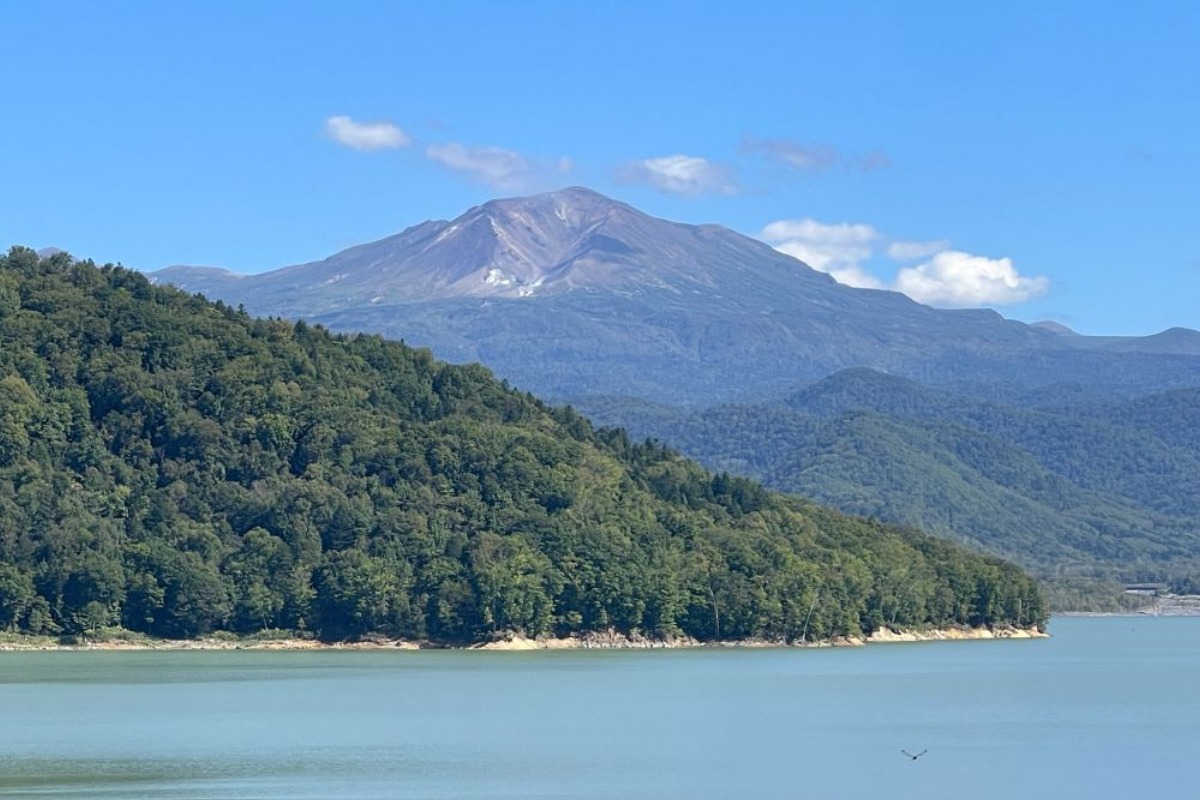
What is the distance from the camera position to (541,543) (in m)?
146

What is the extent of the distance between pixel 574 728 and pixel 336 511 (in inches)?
2446

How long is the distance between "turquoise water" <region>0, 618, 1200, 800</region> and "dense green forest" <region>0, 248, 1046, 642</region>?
5307mm

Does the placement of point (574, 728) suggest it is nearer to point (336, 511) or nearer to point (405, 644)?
point (405, 644)

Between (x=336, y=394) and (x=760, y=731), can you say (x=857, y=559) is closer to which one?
(x=336, y=394)

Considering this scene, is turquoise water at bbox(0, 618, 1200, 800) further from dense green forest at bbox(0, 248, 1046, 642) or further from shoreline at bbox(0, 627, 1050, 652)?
dense green forest at bbox(0, 248, 1046, 642)

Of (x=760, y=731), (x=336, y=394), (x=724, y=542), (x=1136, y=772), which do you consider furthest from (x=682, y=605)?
(x=1136, y=772)

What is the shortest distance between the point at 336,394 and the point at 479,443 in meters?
12.1

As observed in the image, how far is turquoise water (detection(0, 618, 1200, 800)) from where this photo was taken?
67500 millimetres

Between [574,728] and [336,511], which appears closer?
[574,728]

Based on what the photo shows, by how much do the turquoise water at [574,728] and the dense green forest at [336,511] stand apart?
5307 millimetres

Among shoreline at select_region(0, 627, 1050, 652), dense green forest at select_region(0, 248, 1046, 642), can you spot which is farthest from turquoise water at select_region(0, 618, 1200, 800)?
dense green forest at select_region(0, 248, 1046, 642)

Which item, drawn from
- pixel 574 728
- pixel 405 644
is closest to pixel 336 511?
pixel 405 644

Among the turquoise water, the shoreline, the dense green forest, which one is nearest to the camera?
the turquoise water

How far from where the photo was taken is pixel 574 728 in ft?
281
